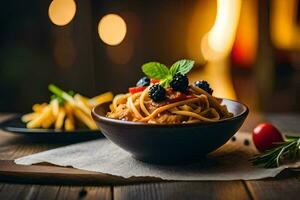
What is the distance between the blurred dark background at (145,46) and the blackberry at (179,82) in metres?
2.05

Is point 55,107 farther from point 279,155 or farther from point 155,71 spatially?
point 279,155

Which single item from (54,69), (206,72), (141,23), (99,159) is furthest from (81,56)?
(99,159)

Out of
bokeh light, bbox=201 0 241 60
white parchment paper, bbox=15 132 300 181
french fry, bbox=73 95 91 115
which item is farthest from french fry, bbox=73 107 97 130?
bokeh light, bbox=201 0 241 60

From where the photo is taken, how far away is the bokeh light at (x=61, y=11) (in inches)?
156

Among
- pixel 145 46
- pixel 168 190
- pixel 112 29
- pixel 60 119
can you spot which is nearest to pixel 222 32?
pixel 145 46

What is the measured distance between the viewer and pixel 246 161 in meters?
2.08

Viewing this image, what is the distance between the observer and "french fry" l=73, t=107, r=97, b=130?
2.58m

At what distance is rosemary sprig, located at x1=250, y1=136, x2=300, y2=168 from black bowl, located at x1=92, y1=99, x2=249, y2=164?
148 mm

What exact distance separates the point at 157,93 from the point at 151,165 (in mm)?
259

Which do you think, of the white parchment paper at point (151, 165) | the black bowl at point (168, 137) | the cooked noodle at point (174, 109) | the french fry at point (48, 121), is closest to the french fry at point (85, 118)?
the french fry at point (48, 121)

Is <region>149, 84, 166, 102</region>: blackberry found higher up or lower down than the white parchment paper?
higher up

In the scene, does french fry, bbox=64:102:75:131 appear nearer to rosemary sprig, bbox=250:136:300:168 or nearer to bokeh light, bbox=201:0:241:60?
rosemary sprig, bbox=250:136:300:168

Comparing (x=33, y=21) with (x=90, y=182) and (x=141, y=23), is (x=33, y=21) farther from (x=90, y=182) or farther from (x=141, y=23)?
(x=90, y=182)

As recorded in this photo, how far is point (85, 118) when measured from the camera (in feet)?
8.53
